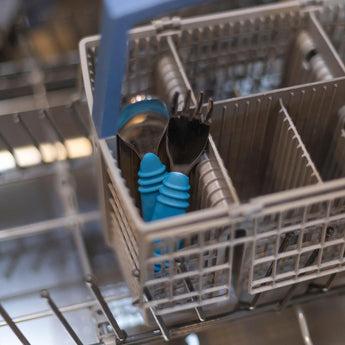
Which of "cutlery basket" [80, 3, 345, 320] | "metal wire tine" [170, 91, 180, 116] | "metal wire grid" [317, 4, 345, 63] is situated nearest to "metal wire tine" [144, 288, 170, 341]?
"cutlery basket" [80, 3, 345, 320]

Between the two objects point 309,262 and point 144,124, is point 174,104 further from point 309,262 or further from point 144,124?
point 309,262

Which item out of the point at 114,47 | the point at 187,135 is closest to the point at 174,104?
the point at 187,135

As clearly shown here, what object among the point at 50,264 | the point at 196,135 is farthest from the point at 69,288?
the point at 196,135

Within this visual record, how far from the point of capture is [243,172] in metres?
0.81

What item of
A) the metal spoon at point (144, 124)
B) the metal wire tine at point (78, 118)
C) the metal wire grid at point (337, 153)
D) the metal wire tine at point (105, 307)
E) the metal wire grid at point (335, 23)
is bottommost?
the metal wire tine at point (105, 307)

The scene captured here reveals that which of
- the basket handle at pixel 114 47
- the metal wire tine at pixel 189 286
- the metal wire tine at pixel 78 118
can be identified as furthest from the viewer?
the metal wire tine at pixel 78 118

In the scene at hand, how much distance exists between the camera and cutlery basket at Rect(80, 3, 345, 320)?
0.55 metres

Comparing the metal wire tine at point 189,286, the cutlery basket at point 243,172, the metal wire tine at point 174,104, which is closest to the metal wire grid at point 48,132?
the cutlery basket at point 243,172

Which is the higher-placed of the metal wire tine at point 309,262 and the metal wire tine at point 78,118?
the metal wire tine at point 78,118

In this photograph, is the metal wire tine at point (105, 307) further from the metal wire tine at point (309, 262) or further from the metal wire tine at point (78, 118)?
the metal wire tine at point (78, 118)

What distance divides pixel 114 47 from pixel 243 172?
1.15 ft

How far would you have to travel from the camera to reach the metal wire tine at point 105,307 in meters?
0.56

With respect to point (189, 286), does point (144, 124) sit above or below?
above

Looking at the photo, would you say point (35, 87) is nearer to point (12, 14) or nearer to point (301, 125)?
point (12, 14)
